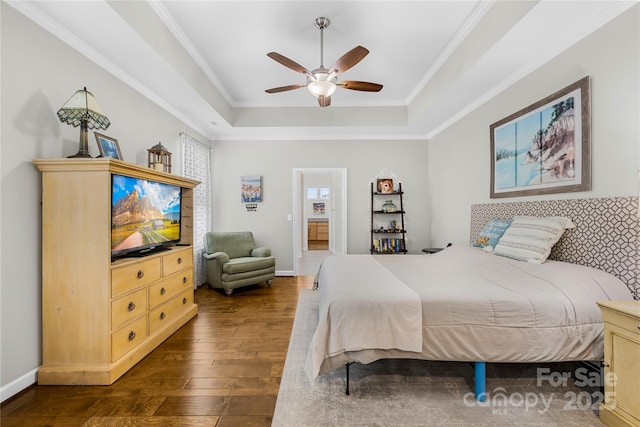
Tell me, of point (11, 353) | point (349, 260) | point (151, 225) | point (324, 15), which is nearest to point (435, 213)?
point (349, 260)

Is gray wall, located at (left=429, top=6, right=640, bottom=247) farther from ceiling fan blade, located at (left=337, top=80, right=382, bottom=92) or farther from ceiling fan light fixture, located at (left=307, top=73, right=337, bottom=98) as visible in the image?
ceiling fan light fixture, located at (left=307, top=73, right=337, bottom=98)

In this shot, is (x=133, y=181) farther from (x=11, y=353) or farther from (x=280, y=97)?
(x=280, y=97)

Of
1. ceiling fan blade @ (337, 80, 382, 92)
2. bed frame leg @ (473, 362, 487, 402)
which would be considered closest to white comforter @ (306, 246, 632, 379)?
bed frame leg @ (473, 362, 487, 402)

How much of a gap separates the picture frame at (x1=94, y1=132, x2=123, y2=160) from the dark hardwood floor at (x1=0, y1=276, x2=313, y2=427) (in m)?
1.78

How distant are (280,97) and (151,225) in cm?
273

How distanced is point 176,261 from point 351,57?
265 cm

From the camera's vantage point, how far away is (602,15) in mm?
1951

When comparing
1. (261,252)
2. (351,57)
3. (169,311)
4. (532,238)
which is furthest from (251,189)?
(532,238)

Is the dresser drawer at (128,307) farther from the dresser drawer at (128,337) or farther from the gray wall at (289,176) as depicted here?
the gray wall at (289,176)

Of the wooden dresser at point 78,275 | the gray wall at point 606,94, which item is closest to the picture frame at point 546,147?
the gray wall at point 606,94

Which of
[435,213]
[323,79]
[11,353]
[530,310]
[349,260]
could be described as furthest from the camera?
[435,213]

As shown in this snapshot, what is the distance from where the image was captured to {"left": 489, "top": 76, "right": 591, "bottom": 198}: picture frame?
2133mm

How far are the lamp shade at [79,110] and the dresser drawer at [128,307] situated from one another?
138cm

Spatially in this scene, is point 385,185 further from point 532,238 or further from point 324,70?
point 532,238
